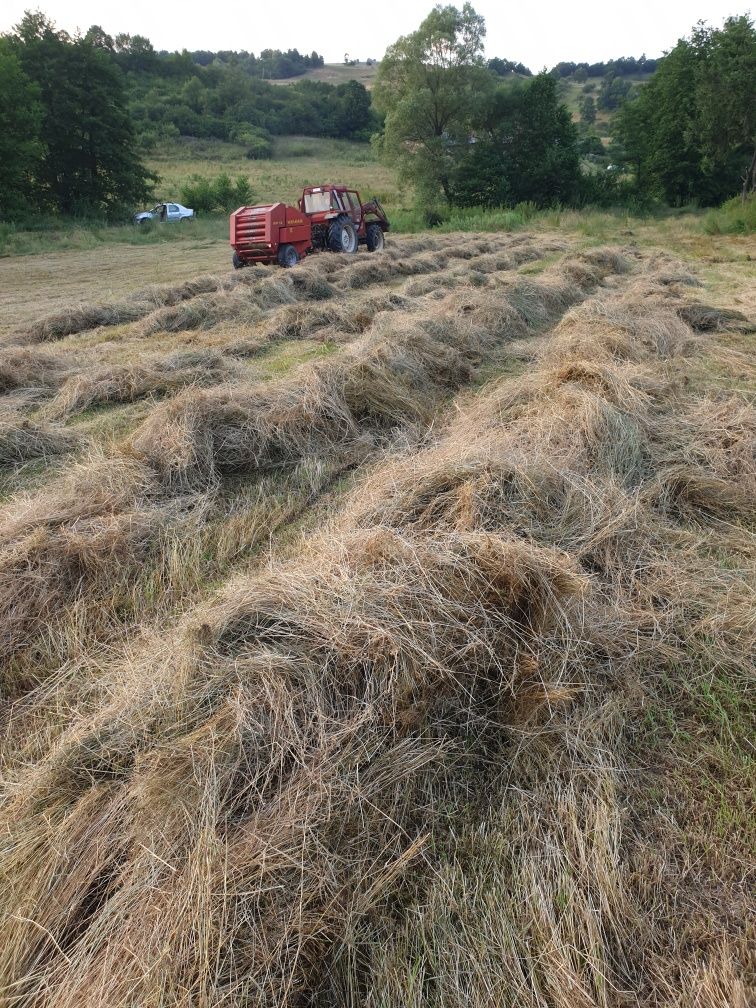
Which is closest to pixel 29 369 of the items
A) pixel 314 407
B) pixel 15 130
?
pixel 314 407

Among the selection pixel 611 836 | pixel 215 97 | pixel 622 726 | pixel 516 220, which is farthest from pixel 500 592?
pixel 215 97

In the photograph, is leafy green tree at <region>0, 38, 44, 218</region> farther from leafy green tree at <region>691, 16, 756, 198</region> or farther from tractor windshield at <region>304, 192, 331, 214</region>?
leafy green tree at <region>691, 16, 756, 198</region>

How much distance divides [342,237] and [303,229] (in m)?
1.38

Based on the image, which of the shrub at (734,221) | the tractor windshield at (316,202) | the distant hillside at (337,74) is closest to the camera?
the tractor windshield at (316,202)

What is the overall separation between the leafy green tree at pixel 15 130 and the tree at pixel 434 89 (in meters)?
14.4

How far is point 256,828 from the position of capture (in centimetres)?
139

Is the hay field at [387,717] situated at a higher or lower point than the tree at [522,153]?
lower

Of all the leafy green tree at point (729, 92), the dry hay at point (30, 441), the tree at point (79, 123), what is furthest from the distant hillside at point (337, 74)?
the dry hay at point (30, 441)

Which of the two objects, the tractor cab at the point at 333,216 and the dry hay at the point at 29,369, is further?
the tractor cab at the point at 333,216

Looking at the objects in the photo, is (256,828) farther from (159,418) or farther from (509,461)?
(159,418)

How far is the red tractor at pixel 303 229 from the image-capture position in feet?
38.5

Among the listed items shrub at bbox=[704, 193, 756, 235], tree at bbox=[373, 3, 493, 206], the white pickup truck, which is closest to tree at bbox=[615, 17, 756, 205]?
shrub at bbox=[704, 193, 756, 235]

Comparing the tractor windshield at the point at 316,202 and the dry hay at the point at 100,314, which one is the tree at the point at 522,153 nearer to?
the tractor windshield at the point at 316,202

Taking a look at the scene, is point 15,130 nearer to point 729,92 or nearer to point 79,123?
point 79,123
